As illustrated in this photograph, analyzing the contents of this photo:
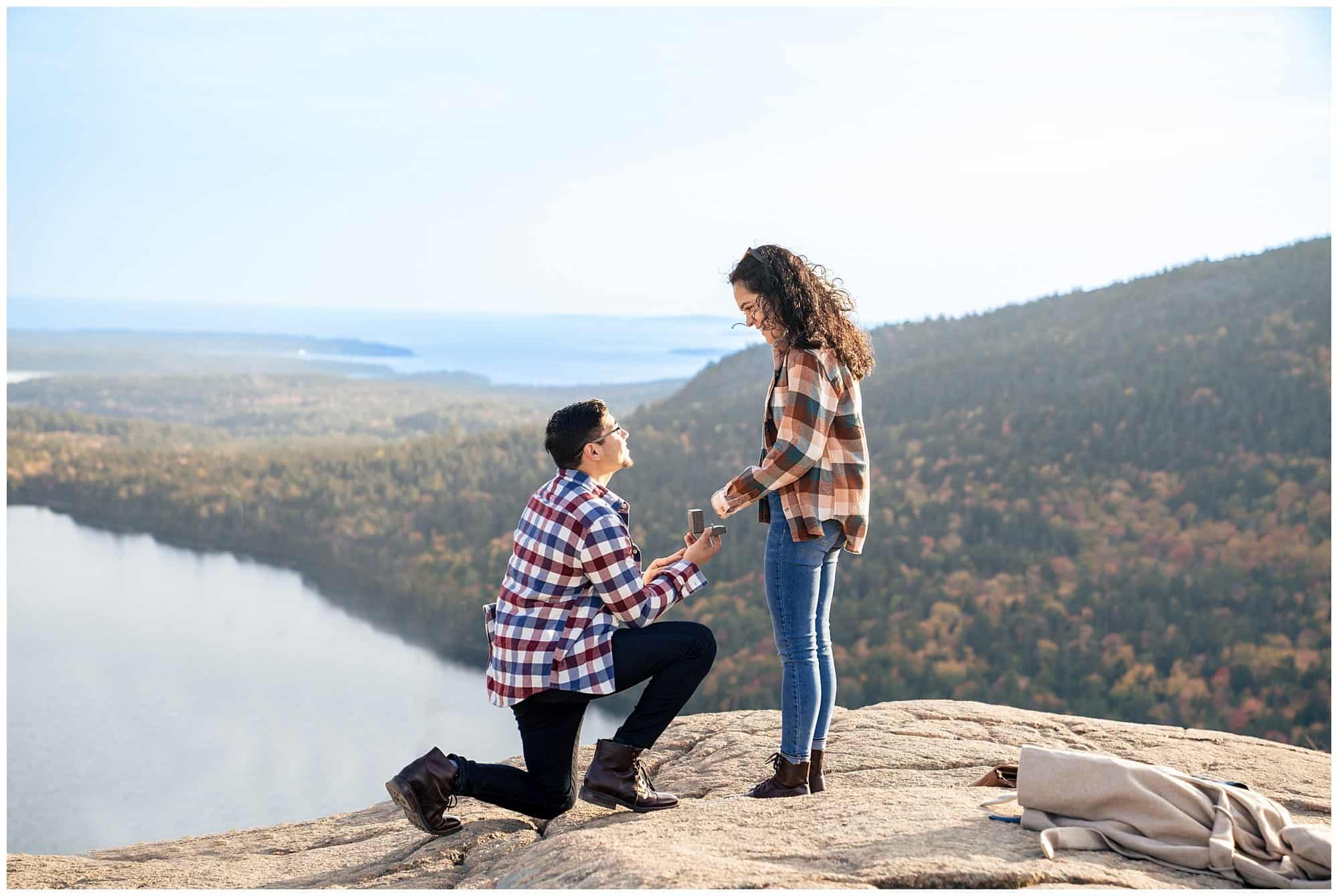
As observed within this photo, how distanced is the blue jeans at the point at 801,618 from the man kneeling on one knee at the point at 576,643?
0.28 metres

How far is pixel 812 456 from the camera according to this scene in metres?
3.80

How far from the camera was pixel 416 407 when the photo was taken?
213 ft

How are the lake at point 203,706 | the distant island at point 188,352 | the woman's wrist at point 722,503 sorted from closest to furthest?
1. the woman's wrist at point 722,503
2. the lake at point 203,706
3. the distant island at point 188,352

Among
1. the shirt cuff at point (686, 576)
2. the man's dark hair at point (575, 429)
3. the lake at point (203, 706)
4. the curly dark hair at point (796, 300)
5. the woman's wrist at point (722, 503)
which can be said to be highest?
the curly dark hair at point (796, 300)

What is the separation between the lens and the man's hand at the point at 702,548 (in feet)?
13.3

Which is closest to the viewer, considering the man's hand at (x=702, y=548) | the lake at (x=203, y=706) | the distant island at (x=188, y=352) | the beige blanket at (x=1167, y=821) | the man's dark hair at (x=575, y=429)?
the beige blanket at (x=1167, y=821)

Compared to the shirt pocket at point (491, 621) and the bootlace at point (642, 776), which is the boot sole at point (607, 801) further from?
the shirt pocket at point (491, 621)

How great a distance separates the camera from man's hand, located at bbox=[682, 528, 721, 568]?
4.05 m

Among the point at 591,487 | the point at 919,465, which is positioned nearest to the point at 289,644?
the point at 919,465

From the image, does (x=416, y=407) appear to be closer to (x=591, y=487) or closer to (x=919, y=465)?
(x=919, y=465)

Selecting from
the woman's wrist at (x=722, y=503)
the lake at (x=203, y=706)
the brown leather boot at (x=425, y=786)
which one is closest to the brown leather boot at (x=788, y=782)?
the woman's wrist at (x=722, y=503)

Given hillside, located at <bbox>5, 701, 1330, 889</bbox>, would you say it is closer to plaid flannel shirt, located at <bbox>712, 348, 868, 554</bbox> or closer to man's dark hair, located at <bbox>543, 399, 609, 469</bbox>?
plaid flannel shirt, located at <bbox>712, 348, 868, 554</bbox>

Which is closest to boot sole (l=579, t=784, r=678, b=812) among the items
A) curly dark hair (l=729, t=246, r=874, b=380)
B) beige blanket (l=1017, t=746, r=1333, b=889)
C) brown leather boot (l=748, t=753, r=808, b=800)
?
brown leather boot (l=748, t=753, r=808, b=800)

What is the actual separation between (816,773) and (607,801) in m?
0.81
